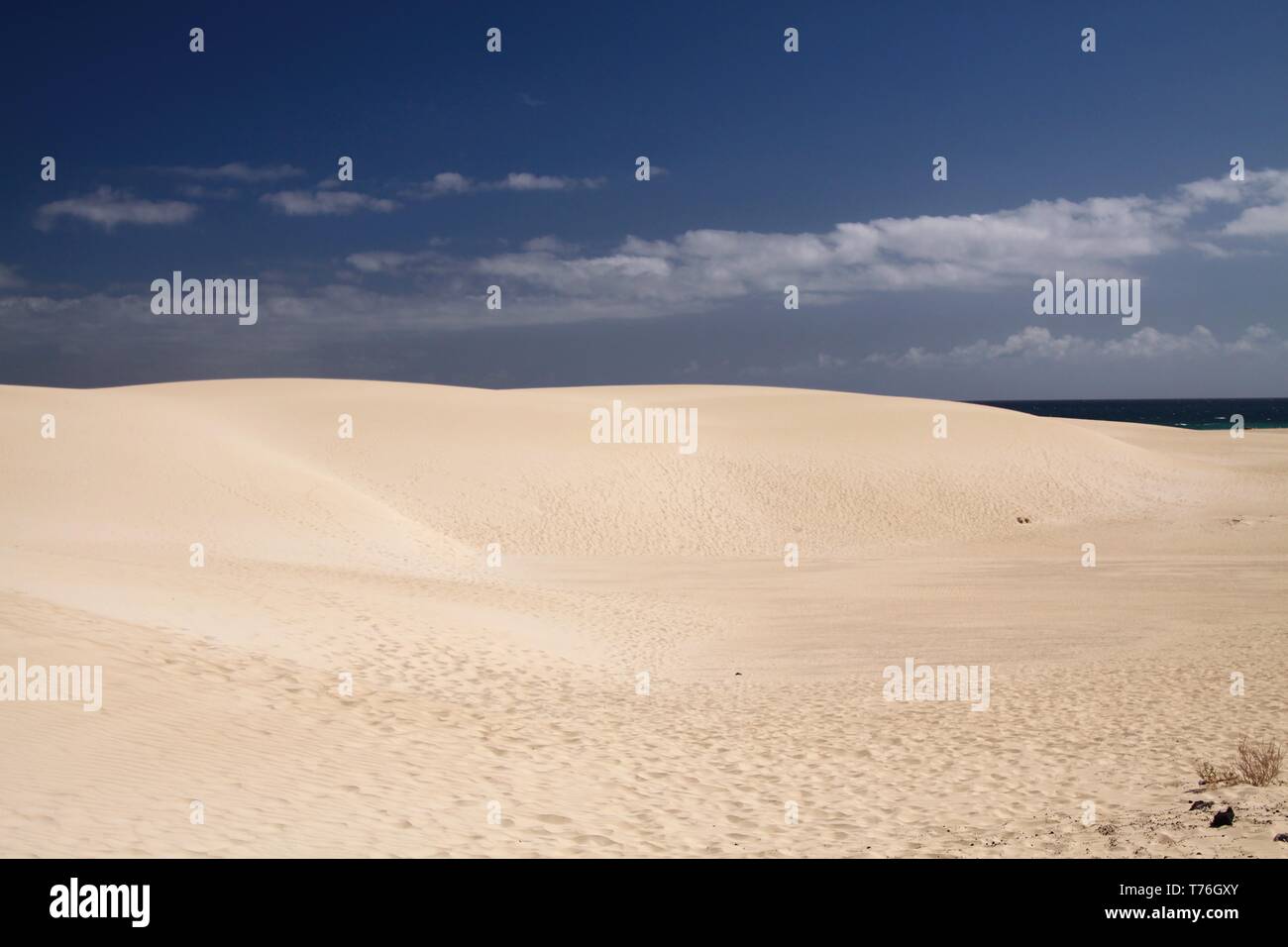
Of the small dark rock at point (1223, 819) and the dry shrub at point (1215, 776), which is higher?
the small dark rock at point (1223, 819)

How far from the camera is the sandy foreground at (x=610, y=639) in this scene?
7559 millimetres

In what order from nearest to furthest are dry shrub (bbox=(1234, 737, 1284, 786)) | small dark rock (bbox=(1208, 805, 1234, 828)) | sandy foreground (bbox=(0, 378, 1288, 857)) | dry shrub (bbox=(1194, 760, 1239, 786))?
small dark rock (bbox=(1208, 805, 1234, 828)) → sandy foreground (bbox=(0, 378, 1288, 857)) → dry shrub (bbox=(1234, 737, 1284, 786)) → dry shrub (bbox=(1194, 760, 1239, 786))

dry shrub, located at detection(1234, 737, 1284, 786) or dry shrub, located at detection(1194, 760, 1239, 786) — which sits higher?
dry shrub, located at detection(1234, 737, 1284, 786)

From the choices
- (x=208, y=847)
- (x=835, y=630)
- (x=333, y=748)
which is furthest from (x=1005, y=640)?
(x=208, y=847)

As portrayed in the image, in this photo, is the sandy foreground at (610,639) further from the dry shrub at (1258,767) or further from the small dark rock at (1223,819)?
the dry shrub at (1258,767)

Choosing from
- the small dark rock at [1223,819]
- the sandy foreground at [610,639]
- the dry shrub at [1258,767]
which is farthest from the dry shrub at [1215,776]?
the small dark rock at [1223,819]

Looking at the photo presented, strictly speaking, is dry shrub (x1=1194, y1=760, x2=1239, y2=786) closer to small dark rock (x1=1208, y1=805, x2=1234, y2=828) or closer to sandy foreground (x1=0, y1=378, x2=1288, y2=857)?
sandy foreground (x1=0, y1=378, x2=1288, y2=857)

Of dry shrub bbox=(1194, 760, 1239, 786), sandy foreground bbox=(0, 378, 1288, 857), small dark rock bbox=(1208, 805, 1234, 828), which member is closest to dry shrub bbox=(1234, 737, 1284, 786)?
dry shrub bbox=(1194, 760, 1239, 786)

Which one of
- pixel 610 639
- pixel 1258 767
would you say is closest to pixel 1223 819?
pixel 1258 767

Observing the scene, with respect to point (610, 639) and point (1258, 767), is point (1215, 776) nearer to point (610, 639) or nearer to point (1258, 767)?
point (1258, 767)

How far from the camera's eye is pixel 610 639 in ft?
56.3

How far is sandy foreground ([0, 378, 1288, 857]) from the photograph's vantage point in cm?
756

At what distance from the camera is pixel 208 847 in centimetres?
623

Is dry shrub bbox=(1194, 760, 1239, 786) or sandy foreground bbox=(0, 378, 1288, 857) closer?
sandy foreground bbox=(0, 378, 1288, 857)
